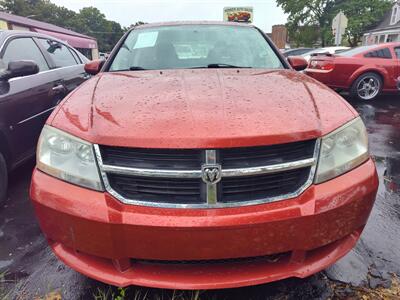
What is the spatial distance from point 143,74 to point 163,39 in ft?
2.19

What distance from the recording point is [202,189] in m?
1.47

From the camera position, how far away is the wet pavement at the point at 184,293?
1816mm

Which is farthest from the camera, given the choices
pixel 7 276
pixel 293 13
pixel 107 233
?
pixel 293 13

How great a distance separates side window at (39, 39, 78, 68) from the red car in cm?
597

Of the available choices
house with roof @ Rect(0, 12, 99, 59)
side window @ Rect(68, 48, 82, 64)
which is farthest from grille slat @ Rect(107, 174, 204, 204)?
house with roof @ Rect(0, 12, 99, 59)

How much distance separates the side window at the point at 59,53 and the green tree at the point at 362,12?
137 feet

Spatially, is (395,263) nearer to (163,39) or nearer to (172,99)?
(172,99)

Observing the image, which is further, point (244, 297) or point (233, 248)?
point (244, 297)

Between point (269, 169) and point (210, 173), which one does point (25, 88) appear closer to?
point (210, 173)

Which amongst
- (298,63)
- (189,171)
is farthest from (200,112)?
(298,63)

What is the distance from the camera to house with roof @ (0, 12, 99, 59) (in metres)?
A: 24.3

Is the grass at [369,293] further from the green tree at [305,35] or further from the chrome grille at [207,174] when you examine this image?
the green tree at [305,35]

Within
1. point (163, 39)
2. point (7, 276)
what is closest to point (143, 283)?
point (7, 276)

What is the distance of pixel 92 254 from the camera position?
1.54m
